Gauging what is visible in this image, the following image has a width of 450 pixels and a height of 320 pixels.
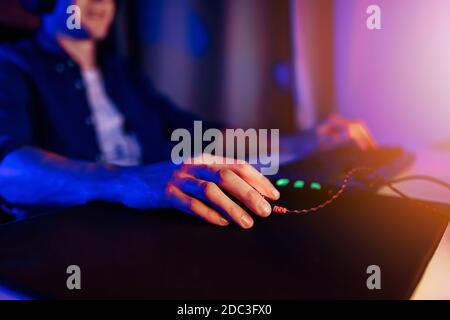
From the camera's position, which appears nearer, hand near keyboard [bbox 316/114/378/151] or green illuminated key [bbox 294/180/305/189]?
green illuminated key [bbox 294/180/305/189]

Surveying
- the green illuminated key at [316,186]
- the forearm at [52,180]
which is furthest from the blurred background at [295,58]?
the green illuminated key at [316,186]

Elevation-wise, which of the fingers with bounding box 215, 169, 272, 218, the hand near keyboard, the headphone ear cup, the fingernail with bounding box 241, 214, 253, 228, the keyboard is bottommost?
the fingernail with bounding box 241, 214, 253, 228

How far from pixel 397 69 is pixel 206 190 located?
95 cm

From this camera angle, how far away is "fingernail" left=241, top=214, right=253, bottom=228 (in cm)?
47

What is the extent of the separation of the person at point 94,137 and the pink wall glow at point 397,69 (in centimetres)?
28

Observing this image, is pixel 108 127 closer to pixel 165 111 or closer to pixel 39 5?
pixel 165 111

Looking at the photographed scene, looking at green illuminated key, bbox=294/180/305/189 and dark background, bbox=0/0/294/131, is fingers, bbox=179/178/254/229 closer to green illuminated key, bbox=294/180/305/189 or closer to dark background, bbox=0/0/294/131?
green illuminated key, bbox=294/180/305/189

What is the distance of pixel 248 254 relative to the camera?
1.30ft

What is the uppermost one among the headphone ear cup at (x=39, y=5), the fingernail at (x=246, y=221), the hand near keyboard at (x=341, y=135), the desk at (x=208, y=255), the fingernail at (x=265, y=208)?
the headphone ear cup at (x=39, y=5)

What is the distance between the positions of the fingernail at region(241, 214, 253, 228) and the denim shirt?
0.65 meters

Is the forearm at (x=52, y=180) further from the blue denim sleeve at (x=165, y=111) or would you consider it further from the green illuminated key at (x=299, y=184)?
the blue denim sleeve at (x=165, y=111)

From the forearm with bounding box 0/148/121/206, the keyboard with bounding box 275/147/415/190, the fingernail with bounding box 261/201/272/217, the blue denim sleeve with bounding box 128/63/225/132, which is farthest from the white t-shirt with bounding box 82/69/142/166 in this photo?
the fingernail with bounding box 261/201/272/217

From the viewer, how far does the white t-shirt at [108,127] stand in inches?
49.2

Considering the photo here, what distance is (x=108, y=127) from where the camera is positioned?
1.29 m
